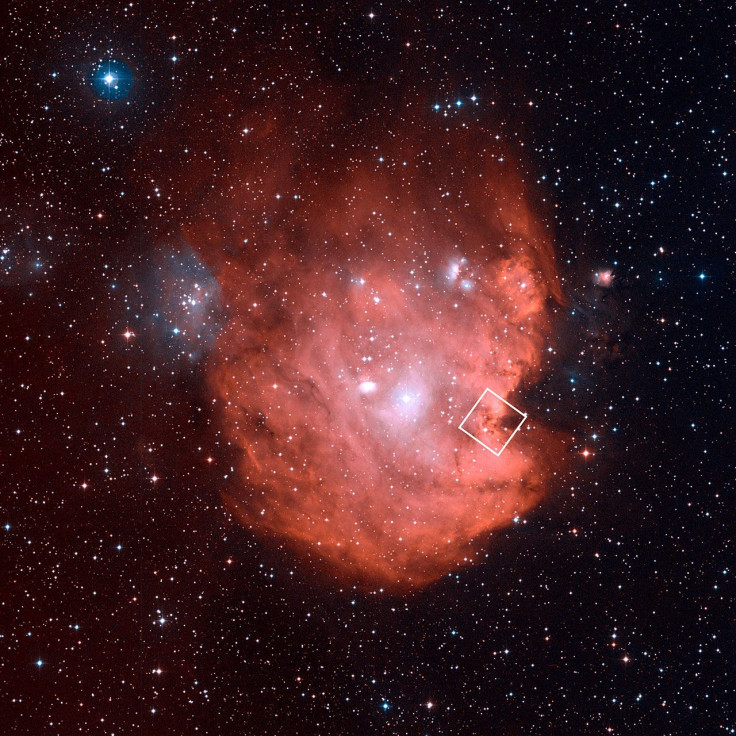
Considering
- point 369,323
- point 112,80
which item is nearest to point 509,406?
point 369,323

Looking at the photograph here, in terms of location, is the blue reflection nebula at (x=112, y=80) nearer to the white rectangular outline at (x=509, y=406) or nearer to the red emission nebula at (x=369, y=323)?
the red emission nebula at (x=369, y=323)

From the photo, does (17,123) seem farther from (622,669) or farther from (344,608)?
(622,669)

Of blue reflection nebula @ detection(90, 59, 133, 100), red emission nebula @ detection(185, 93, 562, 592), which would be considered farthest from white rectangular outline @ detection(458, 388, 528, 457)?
blue reflection nebula @ detection(90, 59, 133, 100)

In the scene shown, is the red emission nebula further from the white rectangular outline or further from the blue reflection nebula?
the blue reflection nebula

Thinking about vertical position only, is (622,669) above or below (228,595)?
above

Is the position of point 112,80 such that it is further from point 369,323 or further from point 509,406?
point 509,406

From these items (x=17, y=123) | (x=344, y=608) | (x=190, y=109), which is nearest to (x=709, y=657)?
(x=344, y=608)

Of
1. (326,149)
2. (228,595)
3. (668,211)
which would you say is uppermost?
(668,211)

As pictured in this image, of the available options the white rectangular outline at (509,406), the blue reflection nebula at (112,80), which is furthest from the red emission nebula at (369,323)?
the blue reflection nebula at (112,80)
